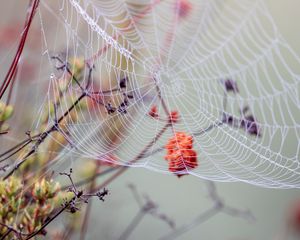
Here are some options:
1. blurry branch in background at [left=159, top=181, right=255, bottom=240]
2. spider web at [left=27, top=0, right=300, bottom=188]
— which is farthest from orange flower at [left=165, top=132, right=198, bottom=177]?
blurry branch in background at [left=159, top=181, right=255, bottom=240]

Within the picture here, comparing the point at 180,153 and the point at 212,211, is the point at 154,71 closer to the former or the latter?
the point at 212,211

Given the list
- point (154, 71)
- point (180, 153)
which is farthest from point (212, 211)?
point (180, 153)

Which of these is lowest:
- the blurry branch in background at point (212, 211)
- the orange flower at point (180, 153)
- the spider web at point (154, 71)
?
the orange flower at point (180, 153)

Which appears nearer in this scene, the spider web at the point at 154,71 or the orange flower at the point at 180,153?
the orange flower at the point at 180,153

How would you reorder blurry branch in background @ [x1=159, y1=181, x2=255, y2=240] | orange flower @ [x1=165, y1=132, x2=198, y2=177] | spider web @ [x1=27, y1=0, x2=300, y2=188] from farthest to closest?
blurry branch in background @ [x1=159, y1=181, x2=255, y2=240], spider web @ [x1=27, y1=0, x2=300, y2=188], orange flower @ [x1=165, y1=132, x2=198, y2=177]

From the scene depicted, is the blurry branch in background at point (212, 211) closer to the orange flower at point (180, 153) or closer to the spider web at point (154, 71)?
the spider web at point (154, 71)

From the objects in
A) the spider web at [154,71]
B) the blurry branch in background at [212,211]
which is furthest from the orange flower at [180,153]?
the blurry branch in background at [212,211]

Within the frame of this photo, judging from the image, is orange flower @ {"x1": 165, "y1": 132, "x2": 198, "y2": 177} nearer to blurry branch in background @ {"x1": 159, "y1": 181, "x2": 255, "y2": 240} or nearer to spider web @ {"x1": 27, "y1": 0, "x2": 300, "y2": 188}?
spider web @ {"x1": 27, "y1": 0, "x2": 300, "y2": 188}

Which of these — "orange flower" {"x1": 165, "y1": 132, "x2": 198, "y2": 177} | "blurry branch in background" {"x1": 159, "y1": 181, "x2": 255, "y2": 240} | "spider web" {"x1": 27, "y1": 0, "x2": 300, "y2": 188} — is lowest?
"orange flower" {"x1": 165, "y1": 132, "x2": 198, "y2": 177}
